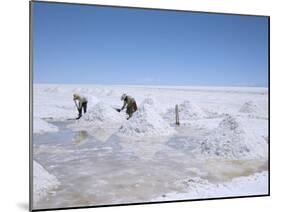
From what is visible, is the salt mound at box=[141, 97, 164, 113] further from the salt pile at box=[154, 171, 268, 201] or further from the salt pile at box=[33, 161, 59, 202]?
the salt pile at box=[33, 161, 59, 202]

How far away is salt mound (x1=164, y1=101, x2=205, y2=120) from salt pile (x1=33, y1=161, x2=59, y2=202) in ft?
3.68

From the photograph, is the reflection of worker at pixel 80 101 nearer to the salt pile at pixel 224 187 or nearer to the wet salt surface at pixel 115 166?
the wet salt surface at pixel 115 166

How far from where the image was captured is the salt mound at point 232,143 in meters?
4.27

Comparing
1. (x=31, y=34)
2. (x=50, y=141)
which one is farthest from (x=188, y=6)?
(x=50, y=141)

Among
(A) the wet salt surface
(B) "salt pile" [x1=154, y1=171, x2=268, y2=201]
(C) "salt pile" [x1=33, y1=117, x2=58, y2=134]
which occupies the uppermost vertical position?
(C) "salt pile" [x1=33, y1=117, x2=58, y2=134]

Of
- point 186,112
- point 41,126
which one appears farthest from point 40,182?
point 186,112

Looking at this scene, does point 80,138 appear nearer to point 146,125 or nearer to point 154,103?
point 146,125

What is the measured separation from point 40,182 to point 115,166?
2.02ft

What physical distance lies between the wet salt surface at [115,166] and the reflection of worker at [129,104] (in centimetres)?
25

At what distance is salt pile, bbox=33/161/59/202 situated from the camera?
12.5 feet

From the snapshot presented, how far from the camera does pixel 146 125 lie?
163 inches

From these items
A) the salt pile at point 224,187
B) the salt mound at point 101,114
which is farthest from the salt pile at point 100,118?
the salt pile at point 224,187

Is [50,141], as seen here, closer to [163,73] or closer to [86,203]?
[86,203]

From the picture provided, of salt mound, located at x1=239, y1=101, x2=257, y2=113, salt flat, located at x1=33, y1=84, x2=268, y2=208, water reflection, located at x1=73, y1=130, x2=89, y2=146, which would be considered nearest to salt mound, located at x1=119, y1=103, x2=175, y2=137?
salt flat, located at x1=33, y1=84, x2=268, y2=208
